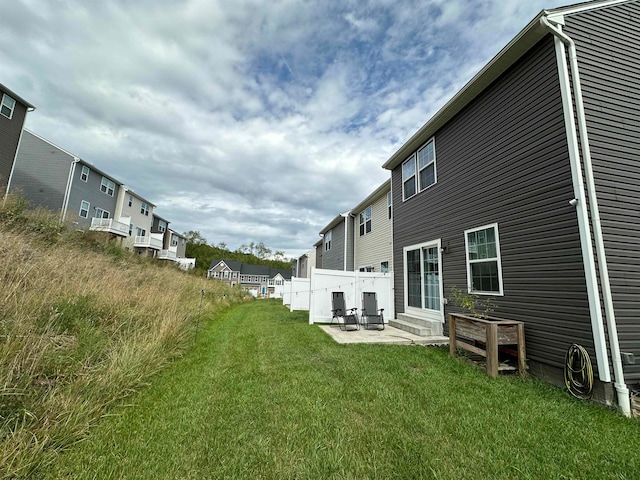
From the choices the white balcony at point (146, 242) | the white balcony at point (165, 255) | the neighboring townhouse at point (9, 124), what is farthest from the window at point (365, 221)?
the white balcony at point (165, 255)

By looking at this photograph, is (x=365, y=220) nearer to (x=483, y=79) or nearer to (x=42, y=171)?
(x=483, y=79)

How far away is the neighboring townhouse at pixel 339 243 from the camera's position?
625 inches

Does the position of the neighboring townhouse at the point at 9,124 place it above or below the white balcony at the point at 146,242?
above

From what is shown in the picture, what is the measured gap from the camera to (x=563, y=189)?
13.5 ft

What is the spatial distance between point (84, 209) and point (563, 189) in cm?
2756

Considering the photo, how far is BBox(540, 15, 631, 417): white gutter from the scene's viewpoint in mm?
3365

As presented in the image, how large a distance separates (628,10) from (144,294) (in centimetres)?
1129

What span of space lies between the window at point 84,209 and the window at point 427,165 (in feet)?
80.0

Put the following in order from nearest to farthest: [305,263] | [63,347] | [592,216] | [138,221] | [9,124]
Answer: [63,347] → [592,216] → [9,124] → [138,221] → [305,263]

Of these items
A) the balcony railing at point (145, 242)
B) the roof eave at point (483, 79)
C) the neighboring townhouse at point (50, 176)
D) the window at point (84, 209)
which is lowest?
the balcony railing at point (145, 242)

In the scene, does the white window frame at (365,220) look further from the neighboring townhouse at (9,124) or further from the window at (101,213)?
the window at (101,213)

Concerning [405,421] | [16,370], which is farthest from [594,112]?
[16,370]

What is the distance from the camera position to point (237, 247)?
7038 centimetres

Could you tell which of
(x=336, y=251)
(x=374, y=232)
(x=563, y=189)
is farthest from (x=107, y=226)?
(x=563, y=189)
